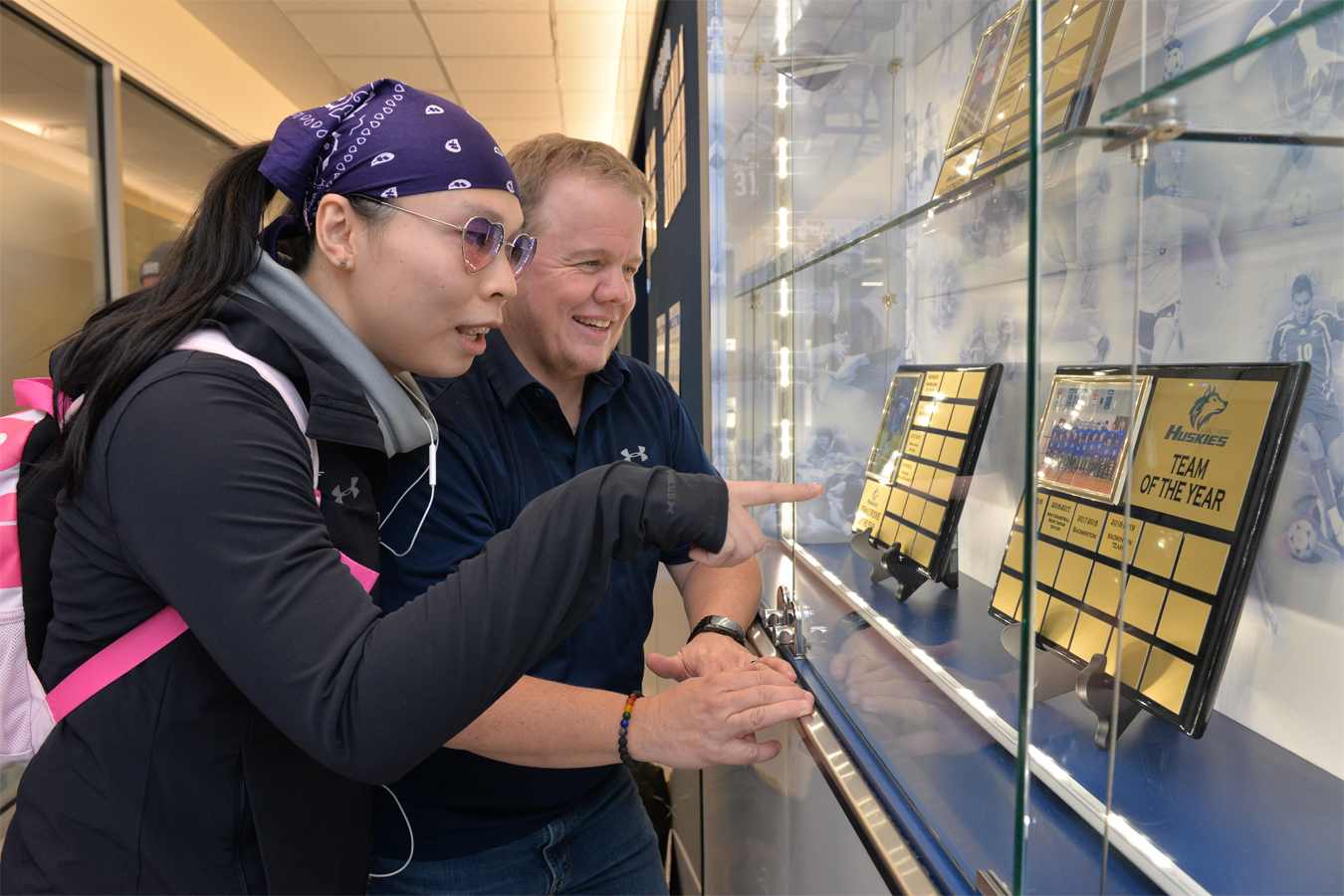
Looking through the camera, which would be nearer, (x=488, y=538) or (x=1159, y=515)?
(x=1159, y=515)

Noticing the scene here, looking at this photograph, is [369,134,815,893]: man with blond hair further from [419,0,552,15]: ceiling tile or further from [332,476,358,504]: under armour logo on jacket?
[419,0,552,15]: ceiling tile

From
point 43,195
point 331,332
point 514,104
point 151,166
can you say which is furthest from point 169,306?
point 514,104

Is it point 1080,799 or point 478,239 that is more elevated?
point 478,239

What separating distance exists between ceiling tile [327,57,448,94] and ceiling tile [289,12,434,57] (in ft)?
0.35

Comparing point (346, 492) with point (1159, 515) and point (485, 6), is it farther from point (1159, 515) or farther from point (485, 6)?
point (485, 6)

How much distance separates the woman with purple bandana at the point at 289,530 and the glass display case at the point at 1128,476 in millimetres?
228

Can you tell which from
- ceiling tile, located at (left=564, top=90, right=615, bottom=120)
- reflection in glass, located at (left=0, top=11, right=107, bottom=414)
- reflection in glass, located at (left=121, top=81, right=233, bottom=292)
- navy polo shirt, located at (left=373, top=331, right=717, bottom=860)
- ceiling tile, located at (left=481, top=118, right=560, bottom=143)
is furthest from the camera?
ceiling tile, located at (left=481, top=118, right=560, bottom=143)

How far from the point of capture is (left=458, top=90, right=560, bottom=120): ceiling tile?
653 centimetres

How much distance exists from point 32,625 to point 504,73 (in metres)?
6.05

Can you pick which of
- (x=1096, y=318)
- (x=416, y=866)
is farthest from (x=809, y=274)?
(x=416, y=866)

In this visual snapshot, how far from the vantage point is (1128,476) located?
2.07 ft

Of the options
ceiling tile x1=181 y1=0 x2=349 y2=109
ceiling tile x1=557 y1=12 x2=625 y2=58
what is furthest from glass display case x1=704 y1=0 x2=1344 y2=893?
ceiling tile x1=557 y1=12 x2=625 y2=58

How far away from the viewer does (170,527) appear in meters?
0.61

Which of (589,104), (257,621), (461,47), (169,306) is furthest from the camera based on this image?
(589,104)
